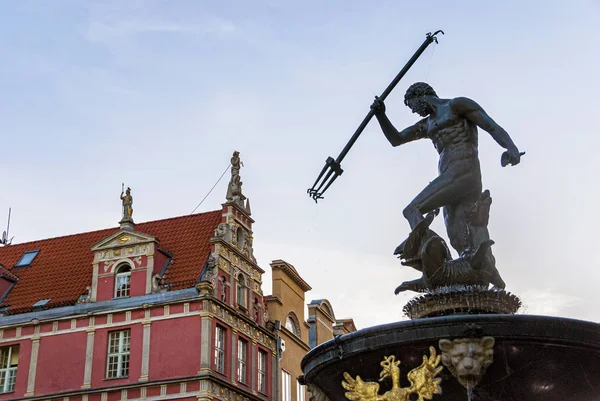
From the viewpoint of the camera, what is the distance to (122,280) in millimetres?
33156

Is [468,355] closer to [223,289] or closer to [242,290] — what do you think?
[223,289]

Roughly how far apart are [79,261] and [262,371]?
8.73 m

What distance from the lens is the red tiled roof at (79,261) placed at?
33.4m

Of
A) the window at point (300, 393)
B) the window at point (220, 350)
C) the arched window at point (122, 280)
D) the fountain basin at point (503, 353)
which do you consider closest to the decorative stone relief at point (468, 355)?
→ the fountain basin at point (503, 353)

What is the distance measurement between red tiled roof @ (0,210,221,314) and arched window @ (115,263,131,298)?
4.76 ft

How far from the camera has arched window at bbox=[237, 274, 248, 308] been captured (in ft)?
112

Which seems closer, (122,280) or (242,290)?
(122,280)

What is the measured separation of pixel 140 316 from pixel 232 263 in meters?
4.20

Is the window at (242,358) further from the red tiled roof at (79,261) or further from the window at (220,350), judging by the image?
the red tiled roof at (79,261)

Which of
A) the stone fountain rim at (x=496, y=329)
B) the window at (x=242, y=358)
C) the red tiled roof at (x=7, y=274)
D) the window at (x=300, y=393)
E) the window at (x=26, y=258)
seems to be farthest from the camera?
the window at (x=300, y=393)

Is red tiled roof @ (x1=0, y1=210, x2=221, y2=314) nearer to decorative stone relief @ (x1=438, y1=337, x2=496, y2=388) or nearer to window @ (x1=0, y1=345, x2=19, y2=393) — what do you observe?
window @ (x1=0, y1=345, x2=19, y2=393)

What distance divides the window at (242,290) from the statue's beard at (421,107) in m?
24.9

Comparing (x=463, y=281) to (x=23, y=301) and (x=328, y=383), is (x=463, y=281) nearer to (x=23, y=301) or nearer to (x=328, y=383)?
(x=328, y=383)

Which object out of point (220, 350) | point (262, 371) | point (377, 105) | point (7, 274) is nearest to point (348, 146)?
point (377, 105)
